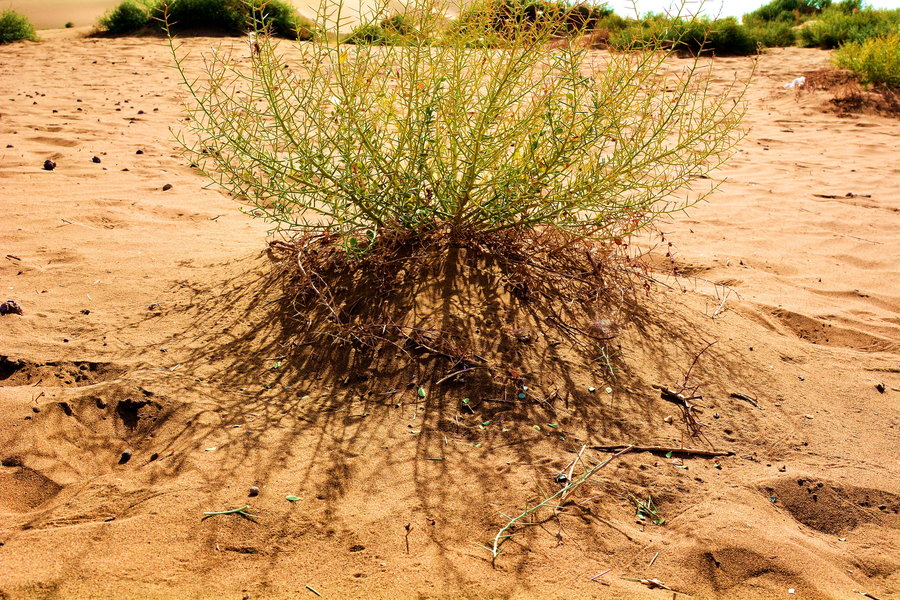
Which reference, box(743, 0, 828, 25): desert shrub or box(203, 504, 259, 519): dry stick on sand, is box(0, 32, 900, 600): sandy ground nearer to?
box(203, 504, 259, 519): dry stick on sand

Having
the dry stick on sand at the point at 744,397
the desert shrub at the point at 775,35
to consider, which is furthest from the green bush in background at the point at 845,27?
the dry stick on sand at the point at 744,397

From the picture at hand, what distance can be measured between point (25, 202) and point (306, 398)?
2.98 m

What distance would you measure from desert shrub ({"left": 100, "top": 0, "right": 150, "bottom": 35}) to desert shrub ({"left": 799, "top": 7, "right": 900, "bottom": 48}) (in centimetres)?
1302

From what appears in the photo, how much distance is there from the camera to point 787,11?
691 inches

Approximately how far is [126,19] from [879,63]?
12.6m

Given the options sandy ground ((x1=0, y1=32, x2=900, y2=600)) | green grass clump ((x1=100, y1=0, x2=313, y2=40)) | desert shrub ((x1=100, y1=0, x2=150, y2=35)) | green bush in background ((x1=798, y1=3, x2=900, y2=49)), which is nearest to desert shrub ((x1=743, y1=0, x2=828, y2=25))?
green bush in background ((x1=798, y1=3, x2=900, y2=49))

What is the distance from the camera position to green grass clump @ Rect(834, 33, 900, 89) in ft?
32.0

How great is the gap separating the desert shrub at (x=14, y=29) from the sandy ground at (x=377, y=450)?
9888mm

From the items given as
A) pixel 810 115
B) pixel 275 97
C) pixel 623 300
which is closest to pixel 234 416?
pixel 275 97

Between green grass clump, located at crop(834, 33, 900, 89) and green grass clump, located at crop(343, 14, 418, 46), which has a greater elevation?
green grass clump, located at crop(834, 33, 900, 89)

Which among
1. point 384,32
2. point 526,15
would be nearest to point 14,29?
point 384,32

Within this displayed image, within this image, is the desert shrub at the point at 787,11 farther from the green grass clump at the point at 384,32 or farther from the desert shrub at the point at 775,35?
the green grass clump at the point at 384,32

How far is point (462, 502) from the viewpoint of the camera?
2.10 meters

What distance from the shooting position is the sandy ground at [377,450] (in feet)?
6.15
